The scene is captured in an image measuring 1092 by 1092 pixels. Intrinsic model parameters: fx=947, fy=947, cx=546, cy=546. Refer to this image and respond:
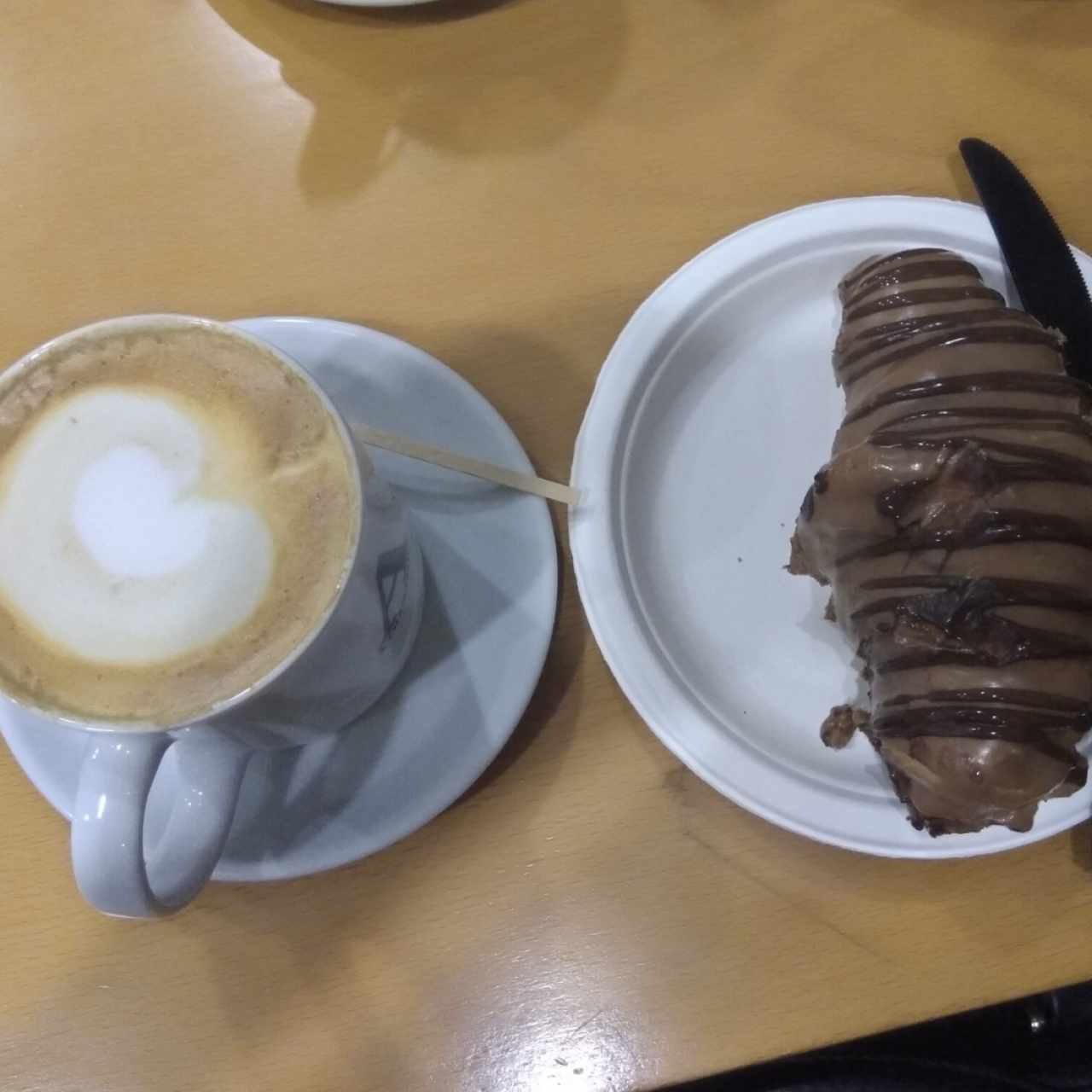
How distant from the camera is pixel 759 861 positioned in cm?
62

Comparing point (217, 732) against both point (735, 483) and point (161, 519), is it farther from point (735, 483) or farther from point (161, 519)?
point (735, 483)

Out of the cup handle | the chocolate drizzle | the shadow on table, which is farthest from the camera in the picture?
the shadow on table

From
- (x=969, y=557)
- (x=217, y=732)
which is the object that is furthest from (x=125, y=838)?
(x=969, y=557)

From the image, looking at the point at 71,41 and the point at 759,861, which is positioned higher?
the point at 71,41

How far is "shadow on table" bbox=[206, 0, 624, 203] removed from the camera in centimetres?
75

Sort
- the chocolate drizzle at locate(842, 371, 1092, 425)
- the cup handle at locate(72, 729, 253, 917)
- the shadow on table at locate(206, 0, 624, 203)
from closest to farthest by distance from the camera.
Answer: the cup handle at locate(72, 729, 253, 917) < the chocolate drizzle at locate(842, 371, 1092, 425) < the shadow on table at locate(206, 0, 624, 203)

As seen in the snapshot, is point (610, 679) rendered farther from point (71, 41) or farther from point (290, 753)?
point (71, 41)

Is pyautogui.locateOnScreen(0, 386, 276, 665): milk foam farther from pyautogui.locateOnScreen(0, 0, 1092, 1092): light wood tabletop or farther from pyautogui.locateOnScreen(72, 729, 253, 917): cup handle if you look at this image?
pyautogui.locateOnScreen(0, 0, 1092, 1092): light wood tabletop

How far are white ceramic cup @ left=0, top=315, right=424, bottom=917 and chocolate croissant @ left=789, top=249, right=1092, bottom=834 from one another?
0.27 metres

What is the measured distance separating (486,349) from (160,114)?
1.11 ft

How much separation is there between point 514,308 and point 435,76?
0.21m

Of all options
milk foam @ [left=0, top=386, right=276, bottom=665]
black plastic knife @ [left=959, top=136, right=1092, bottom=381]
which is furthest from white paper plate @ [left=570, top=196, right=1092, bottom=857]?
milk foam @ [left=0, top=386, right=276, bottom=665]

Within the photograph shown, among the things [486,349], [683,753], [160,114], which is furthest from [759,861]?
[160,114]

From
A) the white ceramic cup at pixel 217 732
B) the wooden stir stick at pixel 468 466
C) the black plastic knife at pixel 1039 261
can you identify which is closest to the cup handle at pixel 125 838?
the white ceramic cup at pixel 217 732
